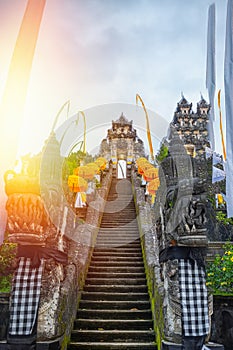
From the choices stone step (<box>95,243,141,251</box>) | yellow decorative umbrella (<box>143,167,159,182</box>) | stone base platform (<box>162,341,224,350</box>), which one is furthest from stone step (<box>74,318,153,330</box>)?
yellow decorative umbrella (<box>143,167,159,182</box>)

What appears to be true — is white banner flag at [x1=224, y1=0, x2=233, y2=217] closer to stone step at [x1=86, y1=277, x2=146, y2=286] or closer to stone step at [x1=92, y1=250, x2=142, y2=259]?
stone step at [x1=92, y1=250, x2=142, y2=259]

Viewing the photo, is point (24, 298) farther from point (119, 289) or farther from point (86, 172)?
point (86, 172)

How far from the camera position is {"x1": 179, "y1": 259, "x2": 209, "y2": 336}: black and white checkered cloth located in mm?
3891

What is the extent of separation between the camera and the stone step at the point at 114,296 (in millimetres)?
6355

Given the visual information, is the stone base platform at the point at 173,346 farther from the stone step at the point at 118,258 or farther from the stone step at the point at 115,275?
the stone step at the point at 118,258

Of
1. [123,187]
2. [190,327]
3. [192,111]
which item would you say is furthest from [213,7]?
[192,111]

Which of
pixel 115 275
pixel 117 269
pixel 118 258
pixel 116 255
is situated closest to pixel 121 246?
pixel 116 255

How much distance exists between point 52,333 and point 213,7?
20.4 meters

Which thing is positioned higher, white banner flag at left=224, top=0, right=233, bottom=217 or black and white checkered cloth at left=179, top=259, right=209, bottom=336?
white banner flag at left=224, top=0, right=233, bottom=217

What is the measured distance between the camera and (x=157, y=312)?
17.3 ft

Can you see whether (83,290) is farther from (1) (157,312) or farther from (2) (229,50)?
(2) (229,50)

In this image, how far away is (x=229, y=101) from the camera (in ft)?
35.0

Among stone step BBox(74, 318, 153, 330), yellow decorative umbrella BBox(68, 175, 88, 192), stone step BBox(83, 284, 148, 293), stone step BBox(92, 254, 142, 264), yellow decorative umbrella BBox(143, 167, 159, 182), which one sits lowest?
stone step BBox(74, 318, 153, 330)

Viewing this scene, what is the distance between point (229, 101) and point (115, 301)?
25.2 feet
